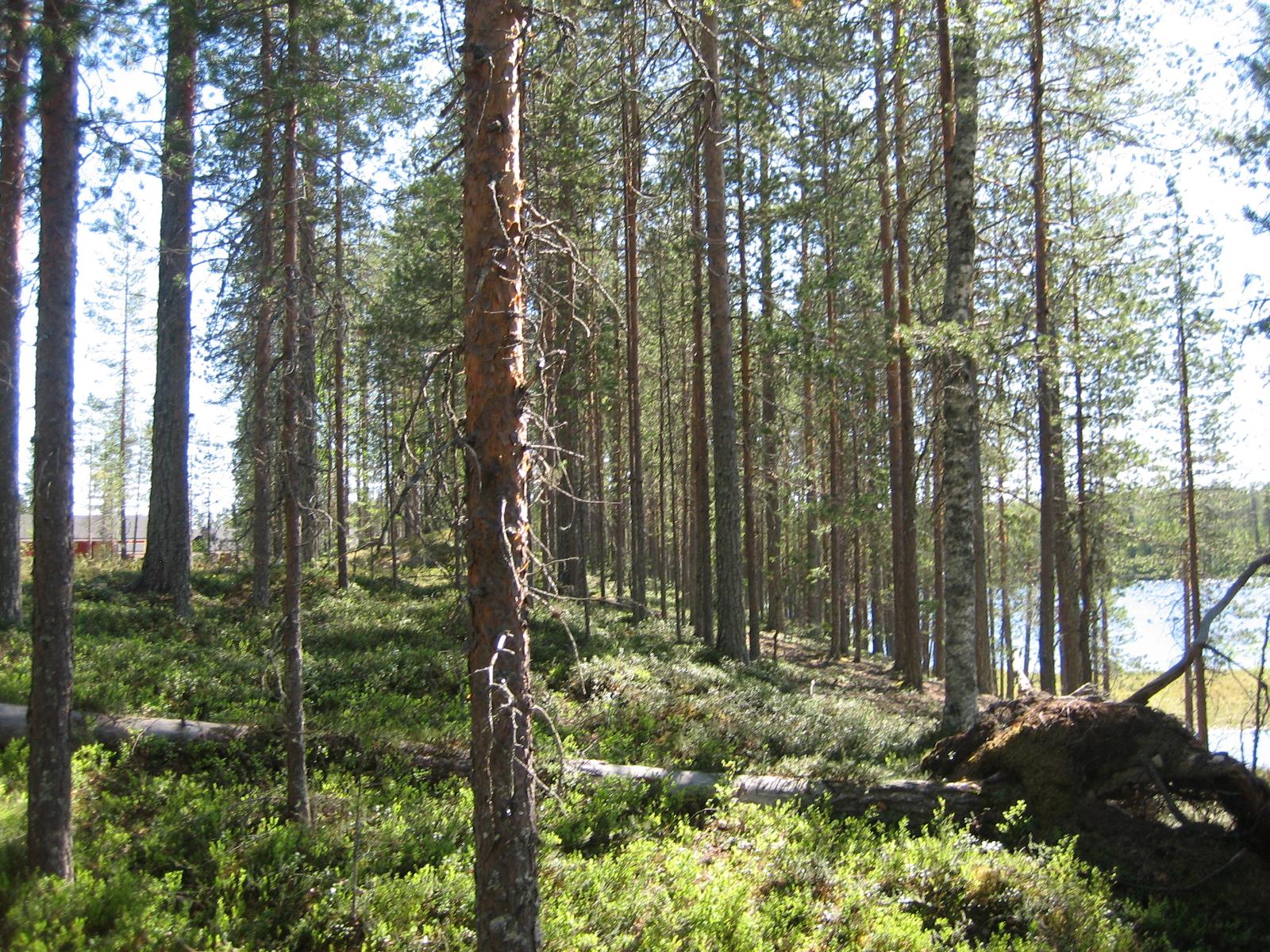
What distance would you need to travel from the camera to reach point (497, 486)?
4.72 metres

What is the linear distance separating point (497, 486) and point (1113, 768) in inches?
266

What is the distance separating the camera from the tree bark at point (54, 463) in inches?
239

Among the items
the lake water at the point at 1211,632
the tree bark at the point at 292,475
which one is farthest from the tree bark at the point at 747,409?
the tree bark at the point at 292,475

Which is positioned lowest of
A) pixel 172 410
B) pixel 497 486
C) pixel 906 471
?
pixel 497 486

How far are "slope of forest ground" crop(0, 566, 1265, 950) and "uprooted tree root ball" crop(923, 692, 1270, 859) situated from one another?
39 cm

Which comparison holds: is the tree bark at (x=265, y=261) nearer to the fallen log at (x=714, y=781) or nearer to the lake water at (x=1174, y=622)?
the fallen log at (x=714, y=781)

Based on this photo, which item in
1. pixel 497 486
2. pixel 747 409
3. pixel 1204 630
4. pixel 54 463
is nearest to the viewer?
pixel 497 486

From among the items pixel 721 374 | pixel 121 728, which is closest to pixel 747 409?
pixel 721 374

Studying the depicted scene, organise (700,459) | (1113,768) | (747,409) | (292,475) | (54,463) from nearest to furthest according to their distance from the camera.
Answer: (54,463) → (292,475) → (1113,768) → (700,459) → (747,409)

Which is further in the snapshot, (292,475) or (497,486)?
(292,475)

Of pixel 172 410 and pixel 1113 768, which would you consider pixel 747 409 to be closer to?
pixel 172 410

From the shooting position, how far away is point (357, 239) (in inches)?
909

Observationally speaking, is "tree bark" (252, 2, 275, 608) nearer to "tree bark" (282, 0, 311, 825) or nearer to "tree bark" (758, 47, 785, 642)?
"tree bark" (282, 0, 311, 825)

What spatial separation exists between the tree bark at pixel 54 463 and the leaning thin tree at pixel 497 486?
3.47 meters
